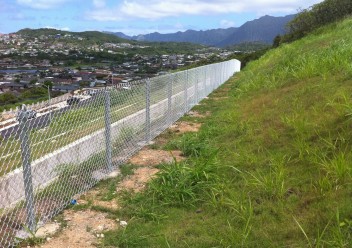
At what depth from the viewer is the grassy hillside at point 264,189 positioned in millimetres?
2943

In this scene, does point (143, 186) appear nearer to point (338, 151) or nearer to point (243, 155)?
point (243, 155)

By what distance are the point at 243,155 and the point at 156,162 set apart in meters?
1.44

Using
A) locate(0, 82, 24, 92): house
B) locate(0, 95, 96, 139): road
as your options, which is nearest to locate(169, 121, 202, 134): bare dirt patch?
locate(0, 95, 96, 139): road

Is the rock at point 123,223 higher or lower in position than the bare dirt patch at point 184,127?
lower

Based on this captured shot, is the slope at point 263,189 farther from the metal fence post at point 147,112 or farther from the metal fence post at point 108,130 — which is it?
the metal fence post at point 147,112

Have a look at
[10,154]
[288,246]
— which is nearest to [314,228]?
[288,246]

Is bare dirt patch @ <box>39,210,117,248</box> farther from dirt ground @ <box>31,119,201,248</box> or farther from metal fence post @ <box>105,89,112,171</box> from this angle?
metal fence post @ <box>105,89,112,171</box>

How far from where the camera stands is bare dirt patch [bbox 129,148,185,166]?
5371mm

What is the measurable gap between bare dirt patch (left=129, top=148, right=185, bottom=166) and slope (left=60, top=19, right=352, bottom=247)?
0.21 m

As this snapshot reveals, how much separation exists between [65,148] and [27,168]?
93cm

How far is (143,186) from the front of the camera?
14.5 feet

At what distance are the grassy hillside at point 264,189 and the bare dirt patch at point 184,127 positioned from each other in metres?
1.50

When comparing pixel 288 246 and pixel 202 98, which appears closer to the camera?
pixel 288 246

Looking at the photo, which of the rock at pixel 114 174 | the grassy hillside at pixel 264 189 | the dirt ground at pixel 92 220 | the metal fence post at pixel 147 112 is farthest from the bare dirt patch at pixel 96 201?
the metal fence post at pixel 147 112
